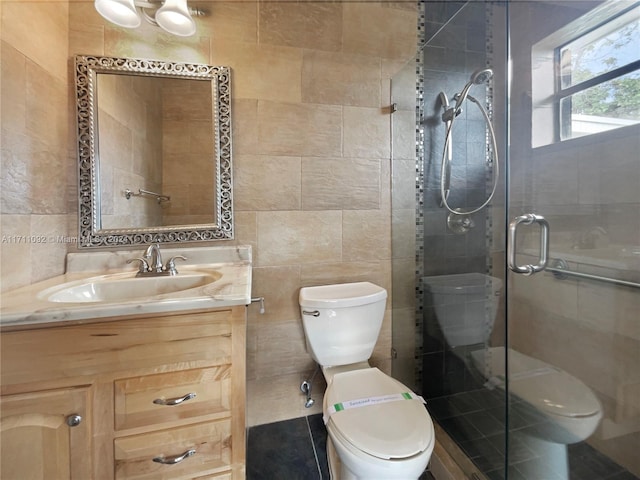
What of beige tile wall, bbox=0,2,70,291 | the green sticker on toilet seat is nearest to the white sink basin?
beige tile wall, bbox=0,2,70,291

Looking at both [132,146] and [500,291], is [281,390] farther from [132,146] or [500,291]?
[132,146]

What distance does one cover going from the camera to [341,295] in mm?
1408

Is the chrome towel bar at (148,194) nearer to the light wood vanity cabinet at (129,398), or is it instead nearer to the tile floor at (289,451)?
the light wood vanity cabinet at (129,398)

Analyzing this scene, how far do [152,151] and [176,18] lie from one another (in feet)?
1.88

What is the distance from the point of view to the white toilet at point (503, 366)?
1.12 m

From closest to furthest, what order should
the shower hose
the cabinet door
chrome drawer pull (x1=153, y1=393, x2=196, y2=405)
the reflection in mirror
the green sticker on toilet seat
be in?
the cabinet door → chrome drawer pull (x1=153, y1=393, x2=196, y2=405) → the green sticker on toilet seat → the reflection in mirror → the shower hose

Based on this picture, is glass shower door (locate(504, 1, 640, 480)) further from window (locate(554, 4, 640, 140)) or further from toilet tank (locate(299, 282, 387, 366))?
toilet tank (locate(299, 282, 387, 366))

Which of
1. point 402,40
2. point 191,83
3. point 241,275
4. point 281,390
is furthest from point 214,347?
point 402,40

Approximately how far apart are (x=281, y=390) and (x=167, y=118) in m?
1.49

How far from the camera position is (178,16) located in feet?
3.88

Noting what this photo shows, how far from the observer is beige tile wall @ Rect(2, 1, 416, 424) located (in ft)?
4.40

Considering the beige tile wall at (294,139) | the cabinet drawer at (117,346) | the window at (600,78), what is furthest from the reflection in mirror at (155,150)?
the window at (600,78)

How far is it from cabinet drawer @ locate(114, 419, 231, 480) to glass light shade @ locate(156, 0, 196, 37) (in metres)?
1.55

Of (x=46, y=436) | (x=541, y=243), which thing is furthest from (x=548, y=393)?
(x=46, y=436)
